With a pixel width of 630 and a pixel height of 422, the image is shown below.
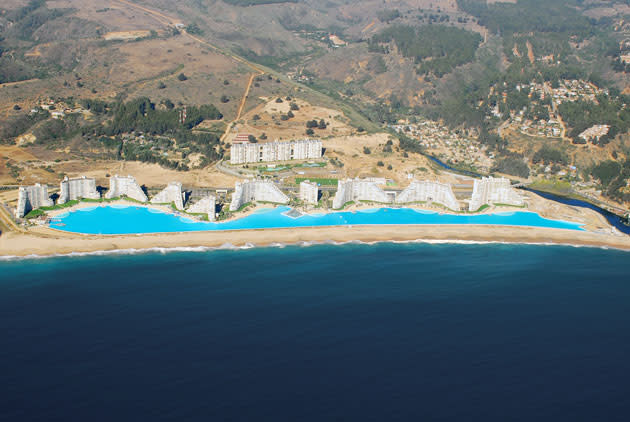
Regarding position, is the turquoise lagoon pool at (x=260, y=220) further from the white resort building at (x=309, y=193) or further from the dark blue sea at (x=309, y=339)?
the dark blue sea at (x=309, y=339)

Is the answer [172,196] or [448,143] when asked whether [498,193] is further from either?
[448,143]

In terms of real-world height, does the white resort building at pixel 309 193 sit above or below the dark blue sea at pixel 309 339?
above

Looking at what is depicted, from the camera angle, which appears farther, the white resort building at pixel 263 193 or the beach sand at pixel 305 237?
the white resort building at pixel 263 193

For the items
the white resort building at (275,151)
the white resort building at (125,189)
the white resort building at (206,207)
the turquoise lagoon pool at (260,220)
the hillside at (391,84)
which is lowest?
the turquoise lagoon pool at (260,220)

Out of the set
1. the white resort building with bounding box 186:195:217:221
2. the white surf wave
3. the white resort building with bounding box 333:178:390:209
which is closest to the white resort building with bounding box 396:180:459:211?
the white resort building with bounding box 333:178:390:209

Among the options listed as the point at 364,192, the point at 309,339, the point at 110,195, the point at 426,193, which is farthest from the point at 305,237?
the point at 110,195

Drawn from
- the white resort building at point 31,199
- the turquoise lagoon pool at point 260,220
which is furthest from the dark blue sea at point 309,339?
the white resort building at point 31,199
